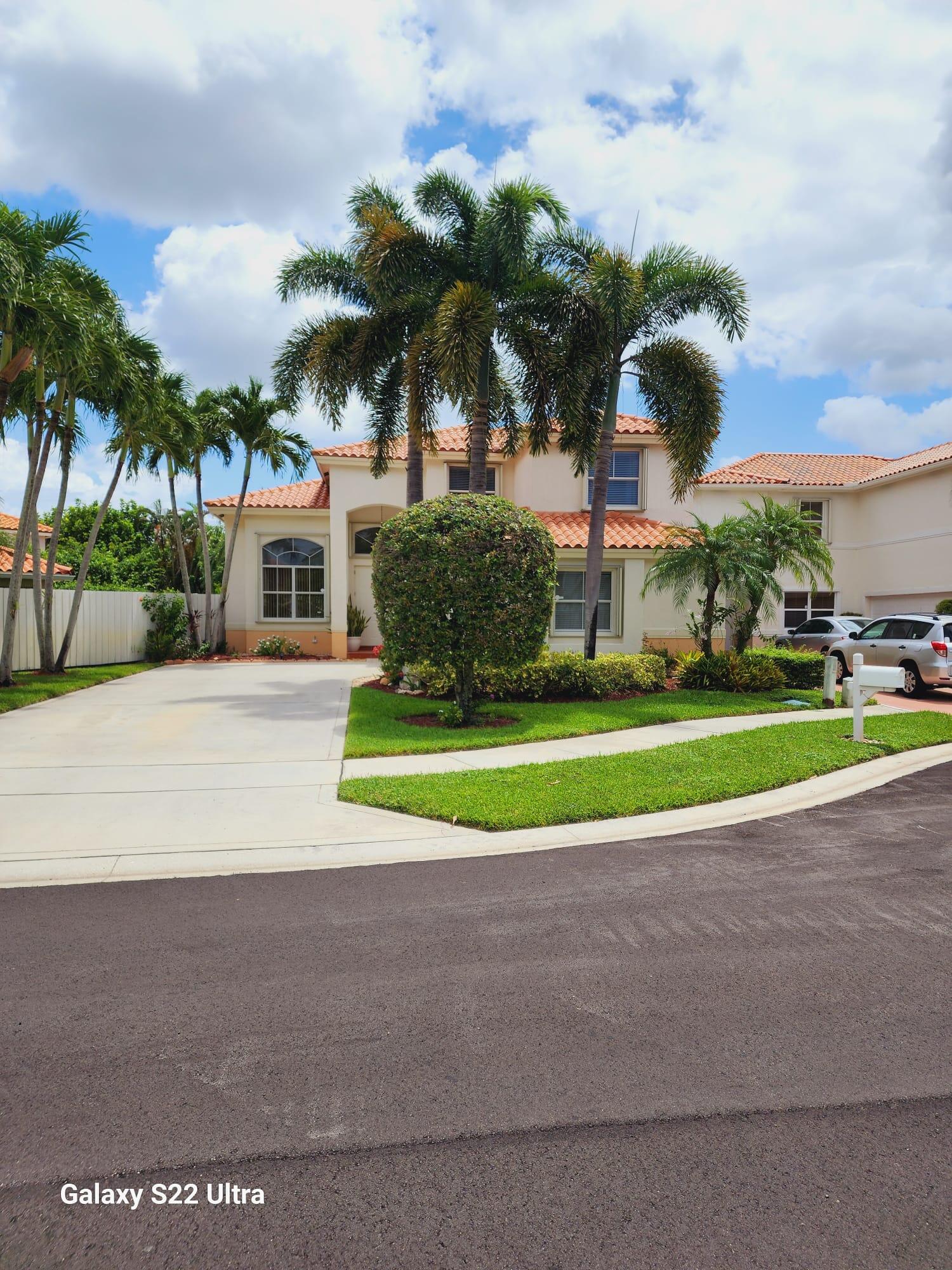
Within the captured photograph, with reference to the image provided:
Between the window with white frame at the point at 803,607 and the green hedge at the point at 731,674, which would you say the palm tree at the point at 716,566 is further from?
the window with white frame at the point at 803,607

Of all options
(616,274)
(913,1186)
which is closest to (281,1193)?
(913,1186)

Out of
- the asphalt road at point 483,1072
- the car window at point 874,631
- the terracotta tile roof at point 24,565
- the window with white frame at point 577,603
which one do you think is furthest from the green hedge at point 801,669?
the terracotta tile roof at point 24,565

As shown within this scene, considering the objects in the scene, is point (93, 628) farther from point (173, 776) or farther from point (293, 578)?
point (173, 776)

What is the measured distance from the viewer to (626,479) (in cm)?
2438

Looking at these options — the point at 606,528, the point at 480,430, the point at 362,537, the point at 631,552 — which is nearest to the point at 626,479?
the point at 606,528

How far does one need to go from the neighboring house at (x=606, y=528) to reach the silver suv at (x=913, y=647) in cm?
584

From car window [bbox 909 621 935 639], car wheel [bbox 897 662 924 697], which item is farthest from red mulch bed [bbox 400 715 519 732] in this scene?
car window [bbox 909 621 935 639]

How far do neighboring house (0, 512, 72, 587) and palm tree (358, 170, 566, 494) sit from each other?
47.2ft

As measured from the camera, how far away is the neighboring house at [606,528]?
864 inches

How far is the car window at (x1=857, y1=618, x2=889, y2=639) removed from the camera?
16859 mm

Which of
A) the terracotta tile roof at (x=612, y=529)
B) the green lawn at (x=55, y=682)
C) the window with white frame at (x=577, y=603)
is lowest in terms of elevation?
the green lawn at (x=55, y=682)

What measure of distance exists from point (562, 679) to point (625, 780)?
21.7ft

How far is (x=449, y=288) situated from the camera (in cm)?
1603

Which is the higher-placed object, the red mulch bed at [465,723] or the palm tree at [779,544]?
the palm tree at [779,544]
